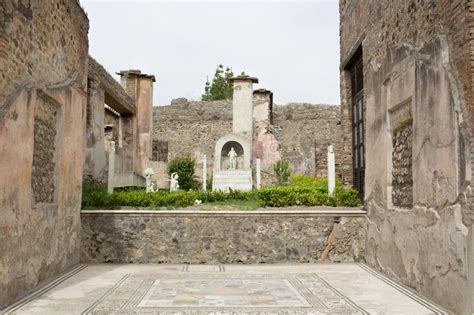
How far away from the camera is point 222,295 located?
5062mm

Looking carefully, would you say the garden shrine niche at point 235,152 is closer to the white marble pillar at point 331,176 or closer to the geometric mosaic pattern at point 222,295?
the white marble pillar at point 331,176

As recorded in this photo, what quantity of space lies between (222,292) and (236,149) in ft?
48.1

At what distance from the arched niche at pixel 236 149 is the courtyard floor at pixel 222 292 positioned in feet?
35.9

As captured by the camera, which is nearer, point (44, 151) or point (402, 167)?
point (402, 167)

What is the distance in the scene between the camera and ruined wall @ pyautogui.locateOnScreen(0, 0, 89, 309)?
15.7ft

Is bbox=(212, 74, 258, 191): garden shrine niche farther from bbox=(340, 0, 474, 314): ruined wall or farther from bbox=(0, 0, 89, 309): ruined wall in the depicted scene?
bbox=(340, 0, 474, 314): ruined wall

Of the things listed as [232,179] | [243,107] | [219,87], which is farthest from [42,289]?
[219,87]

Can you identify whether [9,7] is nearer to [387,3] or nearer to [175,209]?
[175,209]

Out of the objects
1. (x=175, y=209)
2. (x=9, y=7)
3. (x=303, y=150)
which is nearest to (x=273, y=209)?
(x=175, y=209)

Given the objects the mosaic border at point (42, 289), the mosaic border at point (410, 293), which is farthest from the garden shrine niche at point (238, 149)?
the mosaic border at point (410, 293)

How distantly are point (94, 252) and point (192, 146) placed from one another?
19605 millimetres

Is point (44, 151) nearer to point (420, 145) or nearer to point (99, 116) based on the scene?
point (420, 145)

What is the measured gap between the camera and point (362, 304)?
15.3ft

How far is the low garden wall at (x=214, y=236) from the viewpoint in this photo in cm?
743
